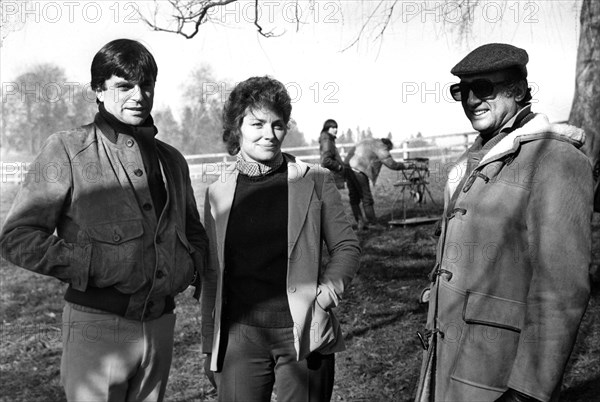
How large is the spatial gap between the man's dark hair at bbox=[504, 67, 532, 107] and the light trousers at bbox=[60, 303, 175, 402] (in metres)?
1.52

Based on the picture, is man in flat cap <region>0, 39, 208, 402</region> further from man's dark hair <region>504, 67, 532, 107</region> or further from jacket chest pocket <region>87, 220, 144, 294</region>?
man's dark hair <region>504, 67, 532, 107</region>

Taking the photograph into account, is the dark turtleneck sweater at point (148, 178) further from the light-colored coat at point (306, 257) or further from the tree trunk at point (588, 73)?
the tree trunk at point (588, 73)

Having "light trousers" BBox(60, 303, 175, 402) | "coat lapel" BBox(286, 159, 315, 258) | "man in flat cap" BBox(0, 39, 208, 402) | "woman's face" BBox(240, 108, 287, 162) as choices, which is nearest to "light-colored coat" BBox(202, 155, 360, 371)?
"coat lapel" BBox(286, 159, 315, 258)

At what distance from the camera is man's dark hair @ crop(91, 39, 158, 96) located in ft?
8.48

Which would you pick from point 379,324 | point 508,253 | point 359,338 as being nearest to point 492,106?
point 508,253

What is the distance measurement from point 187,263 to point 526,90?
4.54 feet

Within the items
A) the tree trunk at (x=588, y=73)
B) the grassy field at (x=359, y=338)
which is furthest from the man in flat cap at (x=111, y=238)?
the tree trunk at (x=588, y=73)

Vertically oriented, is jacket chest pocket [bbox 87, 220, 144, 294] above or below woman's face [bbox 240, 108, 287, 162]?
below

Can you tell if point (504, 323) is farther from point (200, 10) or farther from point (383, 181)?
point (383, 181)

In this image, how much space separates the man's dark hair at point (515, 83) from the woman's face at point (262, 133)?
0.94 meters

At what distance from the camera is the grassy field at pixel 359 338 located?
5.04 m

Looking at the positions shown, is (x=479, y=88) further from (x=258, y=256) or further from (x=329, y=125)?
(x=329, y=125)

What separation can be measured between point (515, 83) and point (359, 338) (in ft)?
13.3

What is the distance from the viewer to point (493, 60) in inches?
93.0
